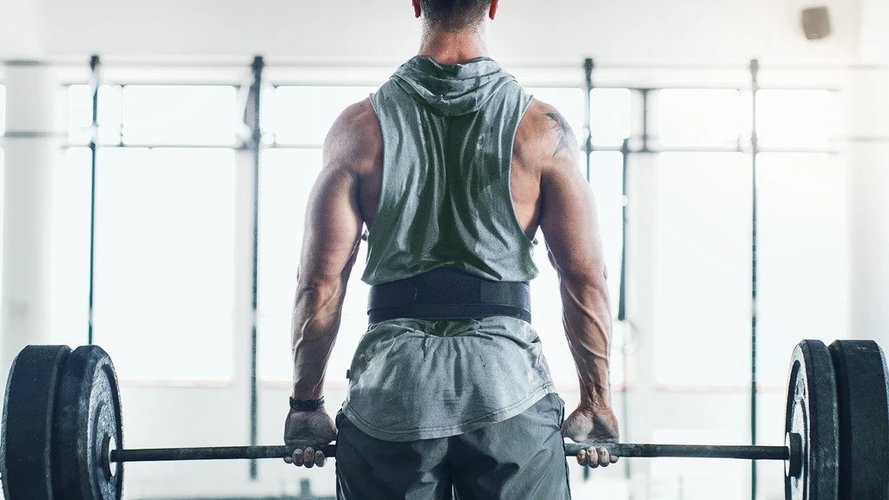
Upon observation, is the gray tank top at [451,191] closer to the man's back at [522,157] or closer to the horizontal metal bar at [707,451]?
the man's back at [522,157]

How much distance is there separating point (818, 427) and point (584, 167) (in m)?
4.03

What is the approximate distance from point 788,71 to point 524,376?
4644mm

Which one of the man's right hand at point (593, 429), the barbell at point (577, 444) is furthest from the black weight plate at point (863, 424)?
the man's right hand at point (593, 429)

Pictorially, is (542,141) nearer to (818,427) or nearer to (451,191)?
(451,191)

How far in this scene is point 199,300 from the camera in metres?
5.66

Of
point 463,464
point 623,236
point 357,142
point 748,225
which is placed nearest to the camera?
point 463,464

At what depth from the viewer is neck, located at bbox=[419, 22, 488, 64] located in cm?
130

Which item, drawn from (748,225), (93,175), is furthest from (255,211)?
(748,225)

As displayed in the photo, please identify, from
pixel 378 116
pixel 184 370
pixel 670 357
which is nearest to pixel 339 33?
pixel 184 370

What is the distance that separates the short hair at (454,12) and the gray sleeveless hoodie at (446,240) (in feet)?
0.20

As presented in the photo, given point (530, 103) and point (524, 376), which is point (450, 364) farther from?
point (530, 103)

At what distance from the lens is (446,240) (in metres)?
1.23

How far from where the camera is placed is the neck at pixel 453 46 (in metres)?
1.30

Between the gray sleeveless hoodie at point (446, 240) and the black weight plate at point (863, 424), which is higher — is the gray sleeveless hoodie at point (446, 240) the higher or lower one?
the higher one
